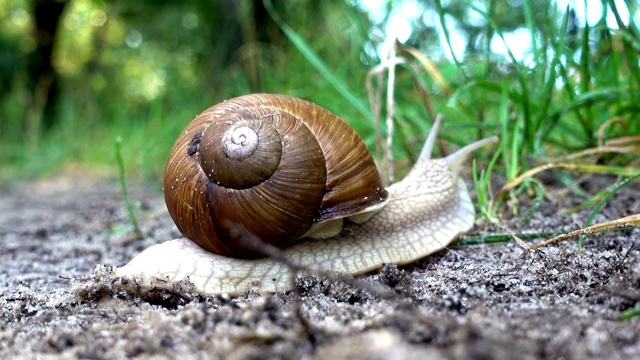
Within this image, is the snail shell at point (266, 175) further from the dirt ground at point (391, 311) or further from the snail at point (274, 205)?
the dirt ground at point (391, 311)

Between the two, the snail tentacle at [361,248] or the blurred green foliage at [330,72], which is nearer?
the snail tentacle at [361,248]

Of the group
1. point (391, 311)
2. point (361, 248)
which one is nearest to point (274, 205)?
point (361, 248)

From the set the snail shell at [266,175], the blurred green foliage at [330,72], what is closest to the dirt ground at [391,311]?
the snail shell at [266,175]

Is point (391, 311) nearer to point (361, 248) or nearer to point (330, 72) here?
point (361, 248)

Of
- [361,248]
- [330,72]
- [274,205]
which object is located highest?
[330,72]

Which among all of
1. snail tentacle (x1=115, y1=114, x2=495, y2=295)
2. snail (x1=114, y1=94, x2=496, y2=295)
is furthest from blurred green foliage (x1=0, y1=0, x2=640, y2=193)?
snail (x1=114, y1=94, x2=496, y2=295)

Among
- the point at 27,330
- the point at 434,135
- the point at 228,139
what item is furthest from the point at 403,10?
the point at 27,330

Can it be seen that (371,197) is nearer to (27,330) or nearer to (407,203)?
(407,203)
